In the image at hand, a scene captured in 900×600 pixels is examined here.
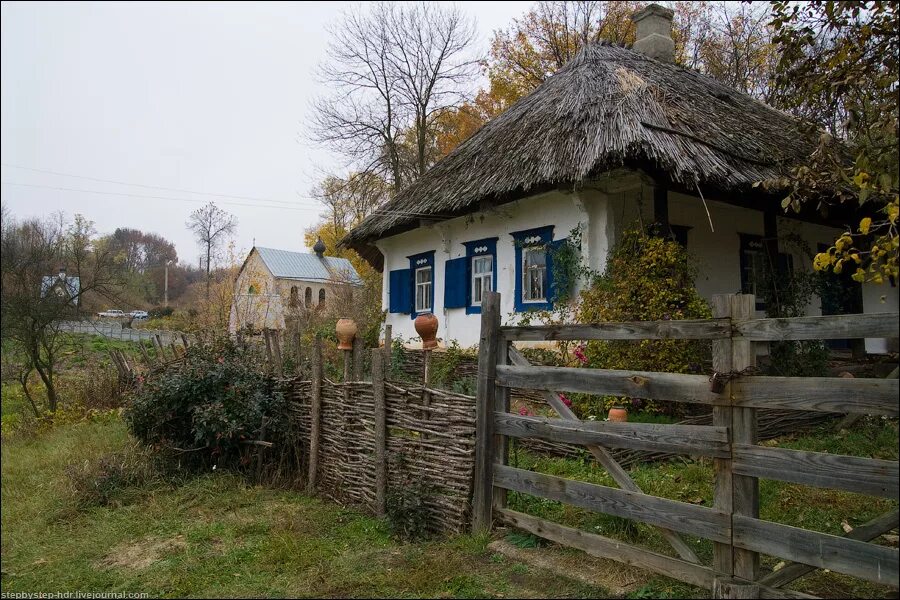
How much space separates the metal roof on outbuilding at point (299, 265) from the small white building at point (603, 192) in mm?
19799

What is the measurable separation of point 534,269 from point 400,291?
4232 millimetres

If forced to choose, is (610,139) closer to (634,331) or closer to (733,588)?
(634,331)

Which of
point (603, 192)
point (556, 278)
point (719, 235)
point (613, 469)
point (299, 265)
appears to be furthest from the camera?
point (299, 265)

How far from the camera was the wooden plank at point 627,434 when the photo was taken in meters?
3.05

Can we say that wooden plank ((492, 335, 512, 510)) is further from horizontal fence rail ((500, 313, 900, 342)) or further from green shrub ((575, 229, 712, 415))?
green shrub ((575, 229, 712, 415))

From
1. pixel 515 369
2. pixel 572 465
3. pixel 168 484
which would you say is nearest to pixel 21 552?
pixel 168 484

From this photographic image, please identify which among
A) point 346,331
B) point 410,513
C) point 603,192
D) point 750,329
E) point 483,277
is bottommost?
point 410,513

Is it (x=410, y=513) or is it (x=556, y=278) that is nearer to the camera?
(x=410, y=513)

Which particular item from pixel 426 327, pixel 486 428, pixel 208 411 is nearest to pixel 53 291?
pixel 208 411

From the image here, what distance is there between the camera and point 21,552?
457 centimetres

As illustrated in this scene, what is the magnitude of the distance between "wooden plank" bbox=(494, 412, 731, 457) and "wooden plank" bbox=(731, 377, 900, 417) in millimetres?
236

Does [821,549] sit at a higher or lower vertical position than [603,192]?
lower

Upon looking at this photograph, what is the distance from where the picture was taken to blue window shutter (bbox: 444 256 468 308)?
11.0m

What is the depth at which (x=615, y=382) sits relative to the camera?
351 cm
